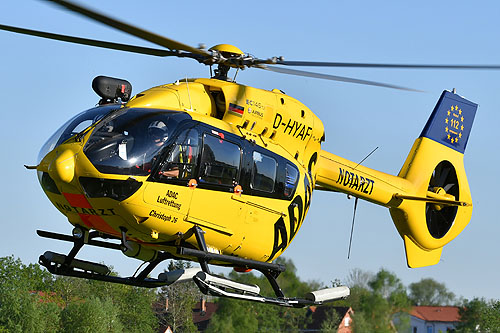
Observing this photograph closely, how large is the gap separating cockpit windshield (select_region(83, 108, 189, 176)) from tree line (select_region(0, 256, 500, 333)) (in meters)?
18.0

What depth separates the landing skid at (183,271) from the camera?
43.1 feet

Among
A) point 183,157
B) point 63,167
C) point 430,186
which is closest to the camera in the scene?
point 63,167

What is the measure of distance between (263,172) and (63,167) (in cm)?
336

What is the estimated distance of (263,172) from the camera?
46.3 ft

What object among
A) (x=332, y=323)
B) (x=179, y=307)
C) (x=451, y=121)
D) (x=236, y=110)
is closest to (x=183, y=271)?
(x=236, y=110)

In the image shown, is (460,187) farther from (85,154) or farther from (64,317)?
(64,317)

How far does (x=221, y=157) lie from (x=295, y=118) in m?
2.14

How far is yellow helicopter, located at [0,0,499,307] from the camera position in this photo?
40.6 ft

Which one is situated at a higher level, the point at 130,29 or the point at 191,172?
the point at 130,29

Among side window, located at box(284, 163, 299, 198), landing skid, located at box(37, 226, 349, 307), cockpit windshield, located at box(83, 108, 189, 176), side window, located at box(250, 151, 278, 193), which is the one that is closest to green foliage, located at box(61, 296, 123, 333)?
landing skid, located at box(37, 226, 349, 307)

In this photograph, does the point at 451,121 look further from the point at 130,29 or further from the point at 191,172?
the point at 130,29

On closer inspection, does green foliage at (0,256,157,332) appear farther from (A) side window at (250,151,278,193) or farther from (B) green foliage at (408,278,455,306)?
(B) green foliage at (408,278,455,306)

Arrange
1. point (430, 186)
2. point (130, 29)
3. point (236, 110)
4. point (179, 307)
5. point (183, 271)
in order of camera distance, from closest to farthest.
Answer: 1. point (130, 29)
2. point (236, 110)
3. point (183, 271)
4. point (430, 186)
5. point (179, 307)

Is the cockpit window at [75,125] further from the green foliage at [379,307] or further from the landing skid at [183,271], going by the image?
the green foliage at [379,307]
